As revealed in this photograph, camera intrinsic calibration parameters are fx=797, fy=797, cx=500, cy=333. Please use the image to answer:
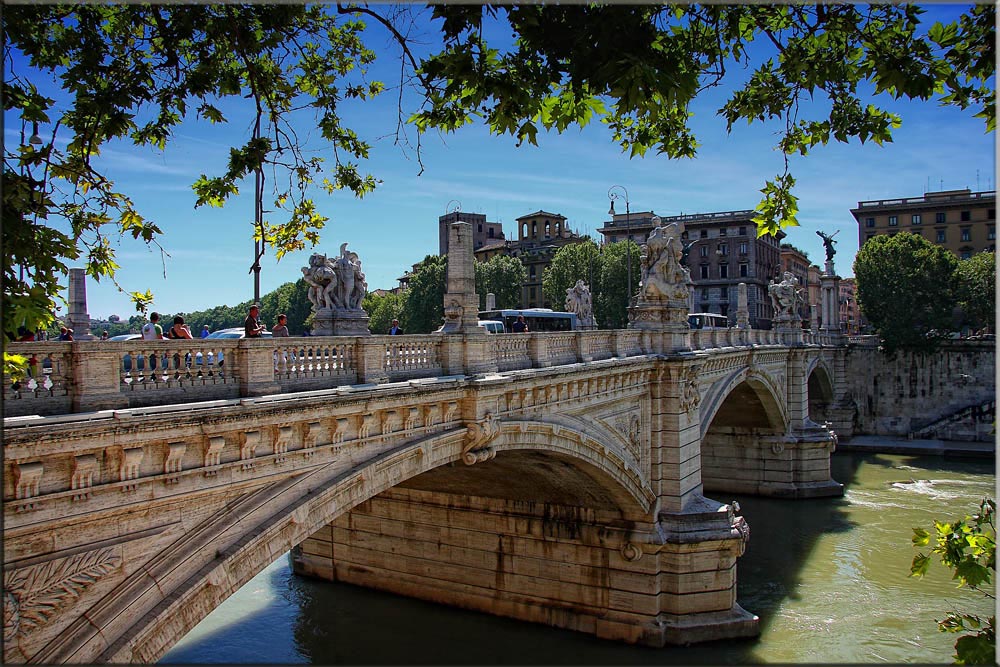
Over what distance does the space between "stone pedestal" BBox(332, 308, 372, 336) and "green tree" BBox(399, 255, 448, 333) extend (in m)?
49.1

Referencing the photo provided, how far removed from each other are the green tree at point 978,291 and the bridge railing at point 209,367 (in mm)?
50189

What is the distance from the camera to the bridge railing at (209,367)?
6.82m

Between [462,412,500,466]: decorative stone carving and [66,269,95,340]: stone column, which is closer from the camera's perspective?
[66,269,95,340]: stone column

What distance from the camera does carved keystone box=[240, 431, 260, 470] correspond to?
818 centimetres

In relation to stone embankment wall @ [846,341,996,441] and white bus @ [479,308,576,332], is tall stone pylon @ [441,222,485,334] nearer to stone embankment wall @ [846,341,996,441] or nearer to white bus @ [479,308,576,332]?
white bus @ [479,308,576,332]

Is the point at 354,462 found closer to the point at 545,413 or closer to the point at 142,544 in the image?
the point at 142,544

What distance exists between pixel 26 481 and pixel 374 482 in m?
4.61

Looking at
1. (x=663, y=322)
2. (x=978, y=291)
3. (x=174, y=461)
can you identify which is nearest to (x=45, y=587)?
(x=174, y=461)

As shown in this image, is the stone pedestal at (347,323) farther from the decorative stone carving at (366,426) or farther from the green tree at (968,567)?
the green tree at (968,567)

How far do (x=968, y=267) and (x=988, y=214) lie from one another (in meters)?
13.4

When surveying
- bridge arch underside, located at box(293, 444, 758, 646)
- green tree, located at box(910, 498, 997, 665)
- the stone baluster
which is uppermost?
the stone baluster

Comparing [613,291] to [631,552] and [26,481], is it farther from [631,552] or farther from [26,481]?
[26,481]

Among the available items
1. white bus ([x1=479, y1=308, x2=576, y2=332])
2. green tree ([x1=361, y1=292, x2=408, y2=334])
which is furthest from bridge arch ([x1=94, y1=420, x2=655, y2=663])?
green tree ([x1=361, y1=292, x2=408, y2=334])

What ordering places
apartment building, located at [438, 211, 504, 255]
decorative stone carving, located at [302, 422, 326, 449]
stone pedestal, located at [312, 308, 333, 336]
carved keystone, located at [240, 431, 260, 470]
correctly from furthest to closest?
apartment building, located at [438, 211, 504, 255] → stone pedestal, located at [312, 308, 333, 336] → decorative stone carving, located at [302, 422, 326, 449] → carved keystone, located at [240, 431, 260, 470]
